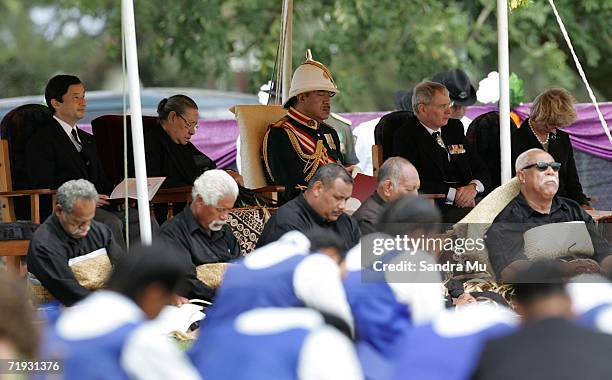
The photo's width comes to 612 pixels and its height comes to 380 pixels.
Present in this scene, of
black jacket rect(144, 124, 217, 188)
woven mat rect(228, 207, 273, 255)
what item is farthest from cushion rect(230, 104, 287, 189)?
woven mat rect(228, 207, 273, 255)

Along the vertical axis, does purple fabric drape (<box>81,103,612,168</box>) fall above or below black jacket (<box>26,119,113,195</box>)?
above

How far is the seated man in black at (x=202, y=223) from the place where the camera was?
7195 millimetres

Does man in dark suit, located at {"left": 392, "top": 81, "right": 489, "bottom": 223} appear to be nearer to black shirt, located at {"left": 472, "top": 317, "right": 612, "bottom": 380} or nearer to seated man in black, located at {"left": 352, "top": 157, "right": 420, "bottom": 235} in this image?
seated man in black, located at {"left": 352, "top": 157, "right": 420, "bottom": 235}

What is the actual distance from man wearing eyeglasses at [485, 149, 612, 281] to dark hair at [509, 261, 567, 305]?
10.3ft

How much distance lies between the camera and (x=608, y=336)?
380cm

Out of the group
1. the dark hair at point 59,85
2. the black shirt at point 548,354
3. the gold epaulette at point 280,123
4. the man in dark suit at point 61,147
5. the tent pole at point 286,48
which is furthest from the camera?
the tent pole at point 286,48

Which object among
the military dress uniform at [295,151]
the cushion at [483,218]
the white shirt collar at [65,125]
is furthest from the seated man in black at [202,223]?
the white shirt collar at [65,125]

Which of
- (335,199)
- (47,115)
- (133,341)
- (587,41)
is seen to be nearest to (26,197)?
(47,115)

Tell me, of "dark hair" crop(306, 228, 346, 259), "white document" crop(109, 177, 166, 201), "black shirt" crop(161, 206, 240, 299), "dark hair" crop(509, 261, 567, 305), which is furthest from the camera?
"white document" crop(109, 177, 166, 201)

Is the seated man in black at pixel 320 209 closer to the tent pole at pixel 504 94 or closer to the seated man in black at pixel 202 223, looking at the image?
the seated man in black at pixel 202 223

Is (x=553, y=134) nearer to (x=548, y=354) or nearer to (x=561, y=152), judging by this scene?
(x=561, y=152)

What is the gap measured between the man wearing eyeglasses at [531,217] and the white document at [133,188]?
1989 millimetres

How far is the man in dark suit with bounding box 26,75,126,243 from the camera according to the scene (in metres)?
8.20

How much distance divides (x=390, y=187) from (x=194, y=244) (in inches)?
42.6
